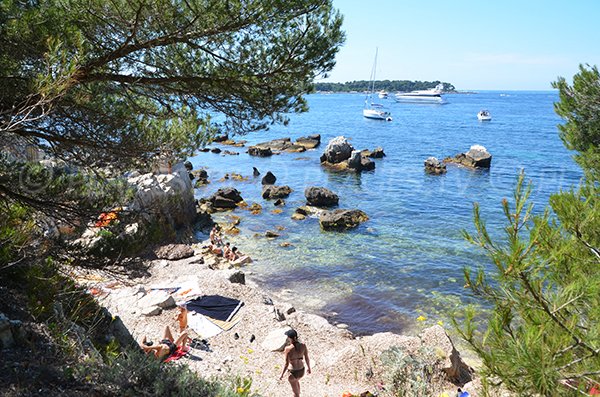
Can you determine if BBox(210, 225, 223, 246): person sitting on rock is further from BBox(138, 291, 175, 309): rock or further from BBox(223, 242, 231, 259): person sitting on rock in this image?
BBox(138, 291, 175, 309): rock

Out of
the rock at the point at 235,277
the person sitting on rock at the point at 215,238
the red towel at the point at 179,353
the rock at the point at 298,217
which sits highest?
the red towel at the point at 179,353

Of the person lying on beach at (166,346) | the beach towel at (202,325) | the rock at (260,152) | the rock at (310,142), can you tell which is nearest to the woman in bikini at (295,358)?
the person lying on beach at (166,346)

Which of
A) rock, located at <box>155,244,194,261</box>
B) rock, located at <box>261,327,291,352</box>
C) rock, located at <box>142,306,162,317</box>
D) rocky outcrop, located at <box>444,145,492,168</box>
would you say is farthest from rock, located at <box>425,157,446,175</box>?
rock, located at <box>142,306,162,317</box>

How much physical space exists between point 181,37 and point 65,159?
2.54 m

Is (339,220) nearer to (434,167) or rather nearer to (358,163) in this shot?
(358,163)

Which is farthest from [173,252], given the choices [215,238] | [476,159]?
[476,159]

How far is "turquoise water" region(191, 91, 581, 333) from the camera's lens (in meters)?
17.1

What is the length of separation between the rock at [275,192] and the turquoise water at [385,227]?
722 mm

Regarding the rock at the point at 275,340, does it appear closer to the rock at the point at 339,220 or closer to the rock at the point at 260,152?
the rock at the point at 339,220

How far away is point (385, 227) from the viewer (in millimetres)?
25656

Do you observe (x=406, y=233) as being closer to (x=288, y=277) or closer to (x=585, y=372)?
(x=288, y=277)

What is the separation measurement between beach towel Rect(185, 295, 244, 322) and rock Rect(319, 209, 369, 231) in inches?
457

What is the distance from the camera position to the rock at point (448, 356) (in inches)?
417

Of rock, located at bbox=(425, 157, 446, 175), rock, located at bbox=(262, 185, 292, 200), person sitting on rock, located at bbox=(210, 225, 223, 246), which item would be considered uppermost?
person sitting on rock, located at bbox=(210, 225, 223, 246)
